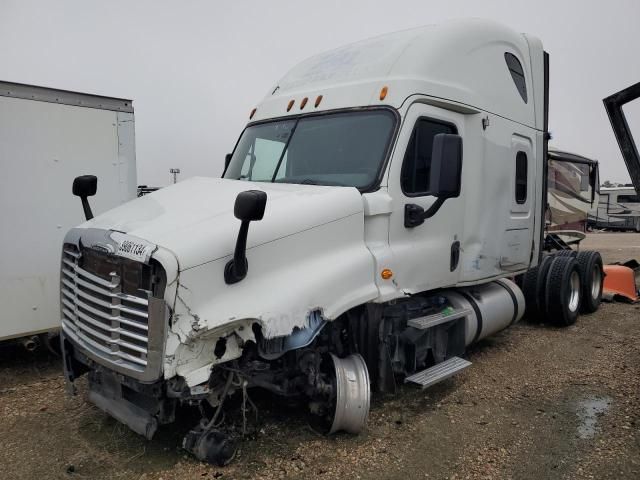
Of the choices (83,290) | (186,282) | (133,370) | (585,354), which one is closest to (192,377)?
(133,370)

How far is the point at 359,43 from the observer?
5.31 metres

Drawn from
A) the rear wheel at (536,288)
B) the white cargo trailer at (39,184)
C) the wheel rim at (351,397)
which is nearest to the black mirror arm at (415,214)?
the wheel rim at (351,397)

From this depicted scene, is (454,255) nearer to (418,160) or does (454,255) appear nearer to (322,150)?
(418,160)

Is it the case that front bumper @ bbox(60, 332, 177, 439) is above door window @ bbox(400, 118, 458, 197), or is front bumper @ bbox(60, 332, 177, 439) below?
Result: below

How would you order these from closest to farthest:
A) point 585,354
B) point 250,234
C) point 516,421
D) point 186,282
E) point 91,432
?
1. point 186,282
2. point 250,234
3. point 91,432
4. point 516,421
5. point 585,354

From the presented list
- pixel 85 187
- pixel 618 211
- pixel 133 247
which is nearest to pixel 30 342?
pixel 85 187

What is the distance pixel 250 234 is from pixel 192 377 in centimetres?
96

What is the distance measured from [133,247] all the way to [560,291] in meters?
6.01

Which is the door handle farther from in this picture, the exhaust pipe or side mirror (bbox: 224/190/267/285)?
the exhaust pipe

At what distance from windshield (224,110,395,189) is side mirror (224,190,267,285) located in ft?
4.12

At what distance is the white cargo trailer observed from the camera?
5.21 metres

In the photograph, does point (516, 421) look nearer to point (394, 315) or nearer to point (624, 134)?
point (394, 315)

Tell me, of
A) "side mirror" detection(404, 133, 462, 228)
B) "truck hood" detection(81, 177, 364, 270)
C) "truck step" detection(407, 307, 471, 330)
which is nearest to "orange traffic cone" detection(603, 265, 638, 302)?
"truck step" detection(407, 307, 471, 330)

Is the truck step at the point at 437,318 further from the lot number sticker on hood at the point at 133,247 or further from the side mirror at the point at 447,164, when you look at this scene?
the lot number sticker on hood at the point at 133,247
